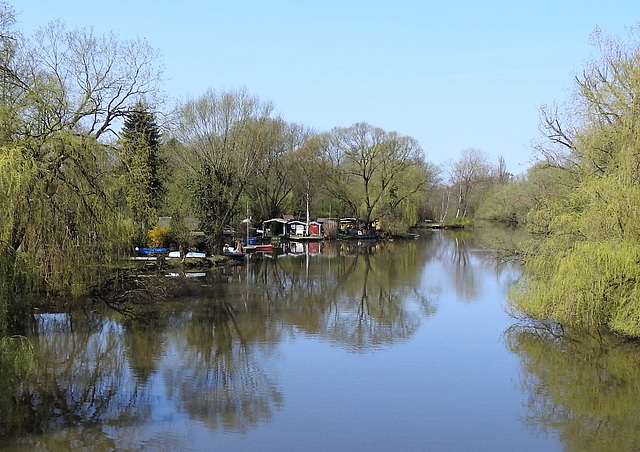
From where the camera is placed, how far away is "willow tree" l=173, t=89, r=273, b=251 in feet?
113

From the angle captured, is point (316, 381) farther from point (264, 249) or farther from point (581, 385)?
point (264, 249)

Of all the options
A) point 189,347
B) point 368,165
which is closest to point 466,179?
point 368,165

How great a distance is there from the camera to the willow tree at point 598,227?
45.5ft

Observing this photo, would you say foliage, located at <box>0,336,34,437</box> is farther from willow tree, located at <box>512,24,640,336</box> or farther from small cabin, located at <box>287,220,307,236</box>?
small cabin, located at <box>287,220,307,236</box>

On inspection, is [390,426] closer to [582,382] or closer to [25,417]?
[582,382]

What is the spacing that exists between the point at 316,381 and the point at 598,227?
300 inches

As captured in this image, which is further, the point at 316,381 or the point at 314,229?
the point at 314,229

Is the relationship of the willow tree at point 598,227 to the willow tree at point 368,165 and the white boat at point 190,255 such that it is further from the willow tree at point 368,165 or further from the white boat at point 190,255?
the willow tree at point 368,165

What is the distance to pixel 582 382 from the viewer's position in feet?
39.9

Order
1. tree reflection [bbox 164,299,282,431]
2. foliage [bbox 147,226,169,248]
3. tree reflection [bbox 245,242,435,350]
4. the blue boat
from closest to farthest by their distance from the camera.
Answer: tree reflection [bbox 164,299,282,431], tree reflection [bbox 245,242,435,350], the blue boat, foliage [bbox 147,226,169,248]

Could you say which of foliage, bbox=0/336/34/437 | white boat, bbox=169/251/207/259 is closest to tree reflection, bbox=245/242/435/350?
white boat, bbox=169/251/207/259

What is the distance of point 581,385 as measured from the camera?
1201 cm

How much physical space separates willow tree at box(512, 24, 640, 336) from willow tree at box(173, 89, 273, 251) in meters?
20.6

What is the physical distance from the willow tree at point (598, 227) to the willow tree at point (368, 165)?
36483 mm
